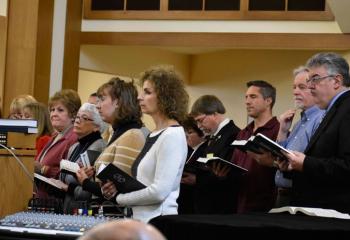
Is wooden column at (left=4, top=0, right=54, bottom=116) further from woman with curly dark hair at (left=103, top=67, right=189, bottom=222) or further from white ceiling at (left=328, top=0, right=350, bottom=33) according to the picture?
woman with curly dark hair at (left=103, top=67, right=189, bottom=222)

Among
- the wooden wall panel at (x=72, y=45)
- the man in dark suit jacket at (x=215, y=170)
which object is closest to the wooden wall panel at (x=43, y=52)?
the wooden wall panel at (x=72, y=45)

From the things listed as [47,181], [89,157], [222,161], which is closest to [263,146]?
[222,161]

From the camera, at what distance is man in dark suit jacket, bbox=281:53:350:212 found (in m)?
2.99

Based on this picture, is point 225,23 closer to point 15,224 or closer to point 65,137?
point 65,137

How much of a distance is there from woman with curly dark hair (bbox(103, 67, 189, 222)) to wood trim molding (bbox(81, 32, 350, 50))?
6.19 metres

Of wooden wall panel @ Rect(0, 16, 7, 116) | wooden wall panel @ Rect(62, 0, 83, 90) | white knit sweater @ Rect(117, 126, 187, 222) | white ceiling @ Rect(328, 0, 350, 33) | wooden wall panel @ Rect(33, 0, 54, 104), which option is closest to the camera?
white knit sweater @ Rect(117, 126, 187, 222)

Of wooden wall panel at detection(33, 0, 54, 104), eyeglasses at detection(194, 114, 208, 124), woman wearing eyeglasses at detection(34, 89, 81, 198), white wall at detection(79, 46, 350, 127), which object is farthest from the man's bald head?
white wall at detection(79, 46, 350, 127)

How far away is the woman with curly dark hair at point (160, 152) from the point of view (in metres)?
3.26

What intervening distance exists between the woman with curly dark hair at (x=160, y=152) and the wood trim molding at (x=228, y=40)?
6193mm

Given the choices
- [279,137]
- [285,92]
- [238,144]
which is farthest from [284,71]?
[238,144]

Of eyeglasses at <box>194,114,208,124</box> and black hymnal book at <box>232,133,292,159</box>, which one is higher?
eyeglasses at <box>194,114,208,124</box>

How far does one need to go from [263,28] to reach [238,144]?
624cm

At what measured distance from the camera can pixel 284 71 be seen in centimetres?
1095

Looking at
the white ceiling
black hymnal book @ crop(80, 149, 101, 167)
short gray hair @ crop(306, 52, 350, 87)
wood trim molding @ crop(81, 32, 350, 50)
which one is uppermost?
the white ceiling
